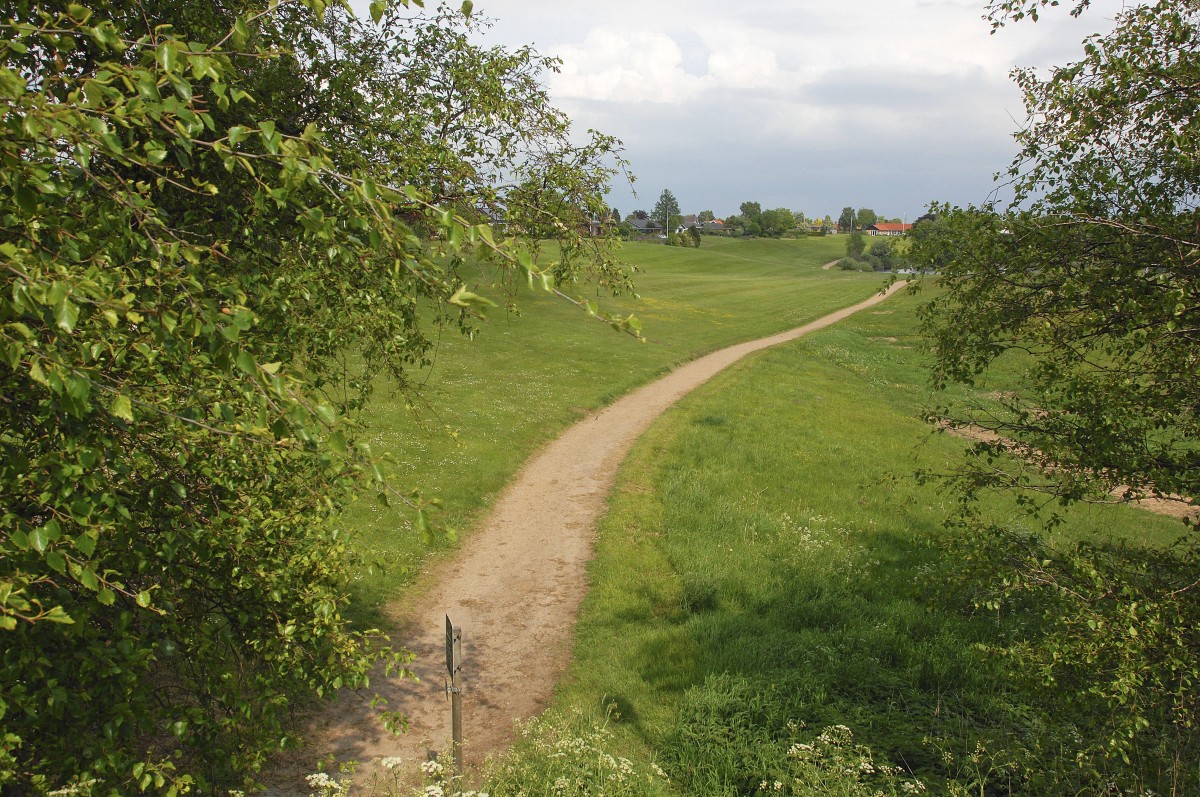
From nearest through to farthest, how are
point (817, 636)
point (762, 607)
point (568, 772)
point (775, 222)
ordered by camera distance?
point (568, 772), point (817, 636), point (762, 607), point (775, 222)

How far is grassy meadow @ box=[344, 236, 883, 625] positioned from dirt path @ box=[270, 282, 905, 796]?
69 centimetres

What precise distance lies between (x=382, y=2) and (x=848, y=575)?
438 inches

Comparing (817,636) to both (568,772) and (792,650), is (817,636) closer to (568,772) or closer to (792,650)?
(792,650)

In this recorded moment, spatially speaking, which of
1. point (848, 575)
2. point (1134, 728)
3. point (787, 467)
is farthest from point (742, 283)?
point (1134, 728)

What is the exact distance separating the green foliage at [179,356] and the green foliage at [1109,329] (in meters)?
4.63

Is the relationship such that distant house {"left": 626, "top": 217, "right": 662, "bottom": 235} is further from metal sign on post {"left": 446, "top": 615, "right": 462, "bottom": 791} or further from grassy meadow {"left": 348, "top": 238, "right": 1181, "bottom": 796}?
metal sign on post {"left": 446, "top": 615, "right": 462, "bottom": 791}

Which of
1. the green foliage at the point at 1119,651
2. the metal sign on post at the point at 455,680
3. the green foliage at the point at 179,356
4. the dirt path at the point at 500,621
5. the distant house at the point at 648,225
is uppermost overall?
the distant house at the point at 648,225

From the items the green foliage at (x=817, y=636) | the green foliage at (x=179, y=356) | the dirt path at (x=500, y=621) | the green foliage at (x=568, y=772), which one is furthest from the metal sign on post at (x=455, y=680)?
the green foliage at (x=817, y=636)

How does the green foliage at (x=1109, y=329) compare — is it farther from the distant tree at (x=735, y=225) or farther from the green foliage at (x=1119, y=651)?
the distant tree at (x=735, y=225)

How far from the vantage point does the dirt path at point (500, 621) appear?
8.72 meters

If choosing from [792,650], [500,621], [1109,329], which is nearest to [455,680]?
[500,621]

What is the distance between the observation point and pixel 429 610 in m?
11.8

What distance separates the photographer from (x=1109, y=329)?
8.48m

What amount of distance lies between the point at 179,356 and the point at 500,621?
8.20 meters
